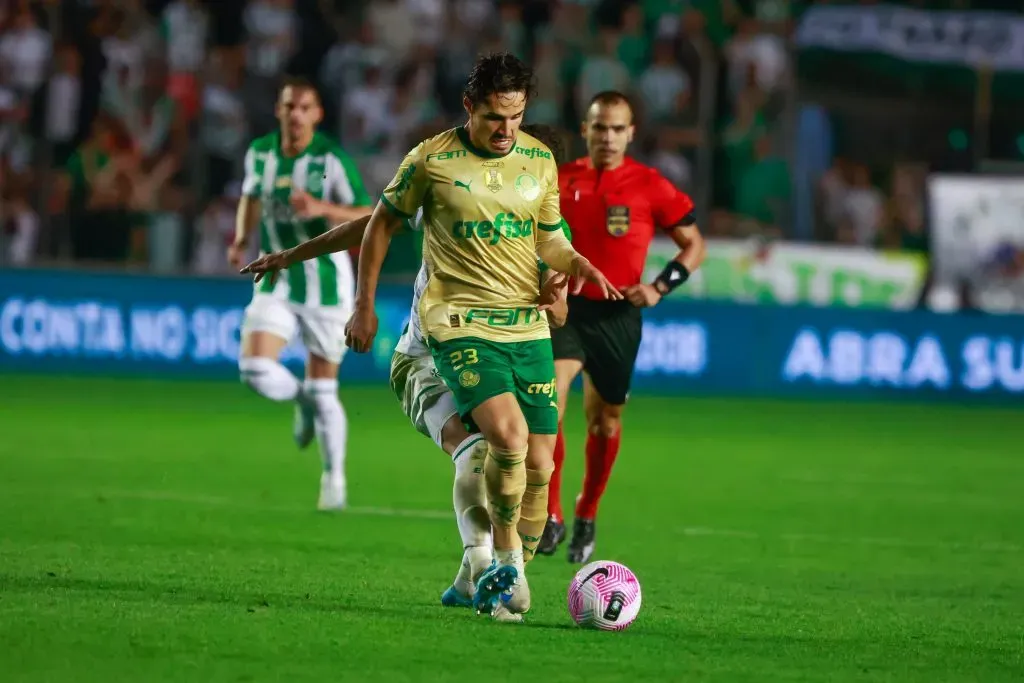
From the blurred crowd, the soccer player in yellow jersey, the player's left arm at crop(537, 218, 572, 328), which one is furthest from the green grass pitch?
the blurred crowd

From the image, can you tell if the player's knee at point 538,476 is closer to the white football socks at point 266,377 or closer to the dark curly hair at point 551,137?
the dark curly hair at point 551,137

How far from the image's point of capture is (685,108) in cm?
2047

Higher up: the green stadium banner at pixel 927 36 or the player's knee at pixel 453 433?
the green stadium banner at pixel 927 36

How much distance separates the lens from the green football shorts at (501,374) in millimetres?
6820

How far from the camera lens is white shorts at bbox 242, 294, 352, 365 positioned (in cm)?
1077

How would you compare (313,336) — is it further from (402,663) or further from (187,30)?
(187,30)

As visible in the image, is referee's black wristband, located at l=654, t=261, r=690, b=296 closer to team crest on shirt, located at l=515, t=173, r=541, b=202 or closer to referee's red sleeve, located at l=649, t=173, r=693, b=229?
referee's red sleeve, located at l=649, t=173, r=693, b=229

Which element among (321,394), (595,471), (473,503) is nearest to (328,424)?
(321,394)

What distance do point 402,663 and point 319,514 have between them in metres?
→ 4.58

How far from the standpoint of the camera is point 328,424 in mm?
10727

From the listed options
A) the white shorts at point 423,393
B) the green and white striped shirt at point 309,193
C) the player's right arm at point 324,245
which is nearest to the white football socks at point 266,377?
the green and white striped shirt at point 309,193

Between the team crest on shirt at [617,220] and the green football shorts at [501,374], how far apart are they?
2.33m

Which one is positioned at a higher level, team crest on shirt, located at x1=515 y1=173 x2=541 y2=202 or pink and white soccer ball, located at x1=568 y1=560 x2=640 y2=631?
team crest on shirt, located at x1=515 y1=173 x2=541 y2=202

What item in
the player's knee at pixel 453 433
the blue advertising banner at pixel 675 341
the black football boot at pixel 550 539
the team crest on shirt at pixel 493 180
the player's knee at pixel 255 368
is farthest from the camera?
the blue advertising banner at pixel 675 341
